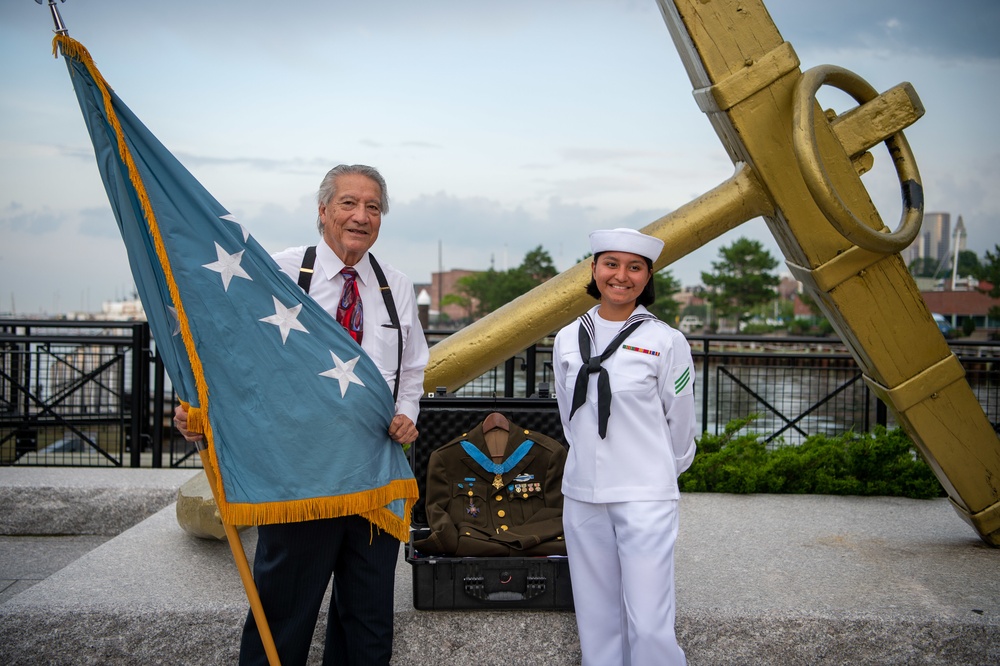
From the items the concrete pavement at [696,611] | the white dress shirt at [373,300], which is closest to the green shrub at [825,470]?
the concrete pavement at [696,611]

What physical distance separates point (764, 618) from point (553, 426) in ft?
3.94

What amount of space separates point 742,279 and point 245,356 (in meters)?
62.4

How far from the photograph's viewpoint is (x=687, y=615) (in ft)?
10.2

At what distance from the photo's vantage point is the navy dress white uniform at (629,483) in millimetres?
2471

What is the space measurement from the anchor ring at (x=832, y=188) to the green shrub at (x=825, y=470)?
2443 mm

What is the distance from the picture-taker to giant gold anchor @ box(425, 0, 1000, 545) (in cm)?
307

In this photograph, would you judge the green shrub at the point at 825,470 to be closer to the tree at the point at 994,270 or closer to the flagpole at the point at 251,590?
the flagpole at the point at 251,590

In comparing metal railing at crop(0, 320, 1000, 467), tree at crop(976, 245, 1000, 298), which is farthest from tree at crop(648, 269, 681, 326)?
metal railing at crop(0, 320, 1000, 467)

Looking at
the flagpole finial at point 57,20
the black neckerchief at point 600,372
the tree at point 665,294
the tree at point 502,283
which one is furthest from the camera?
the tree at point 502,283

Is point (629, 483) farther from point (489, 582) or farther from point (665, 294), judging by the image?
point (665, 294)

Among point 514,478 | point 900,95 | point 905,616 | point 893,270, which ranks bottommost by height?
point 905,616

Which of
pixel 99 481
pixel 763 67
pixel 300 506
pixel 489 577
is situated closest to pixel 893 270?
pixel 763 67

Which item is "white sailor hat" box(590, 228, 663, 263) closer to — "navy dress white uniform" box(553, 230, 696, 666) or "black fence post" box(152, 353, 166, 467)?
"navy dress white uniform" box(553, 230, 696, 666)

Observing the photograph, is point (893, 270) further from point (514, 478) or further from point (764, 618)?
point (514, 478)
